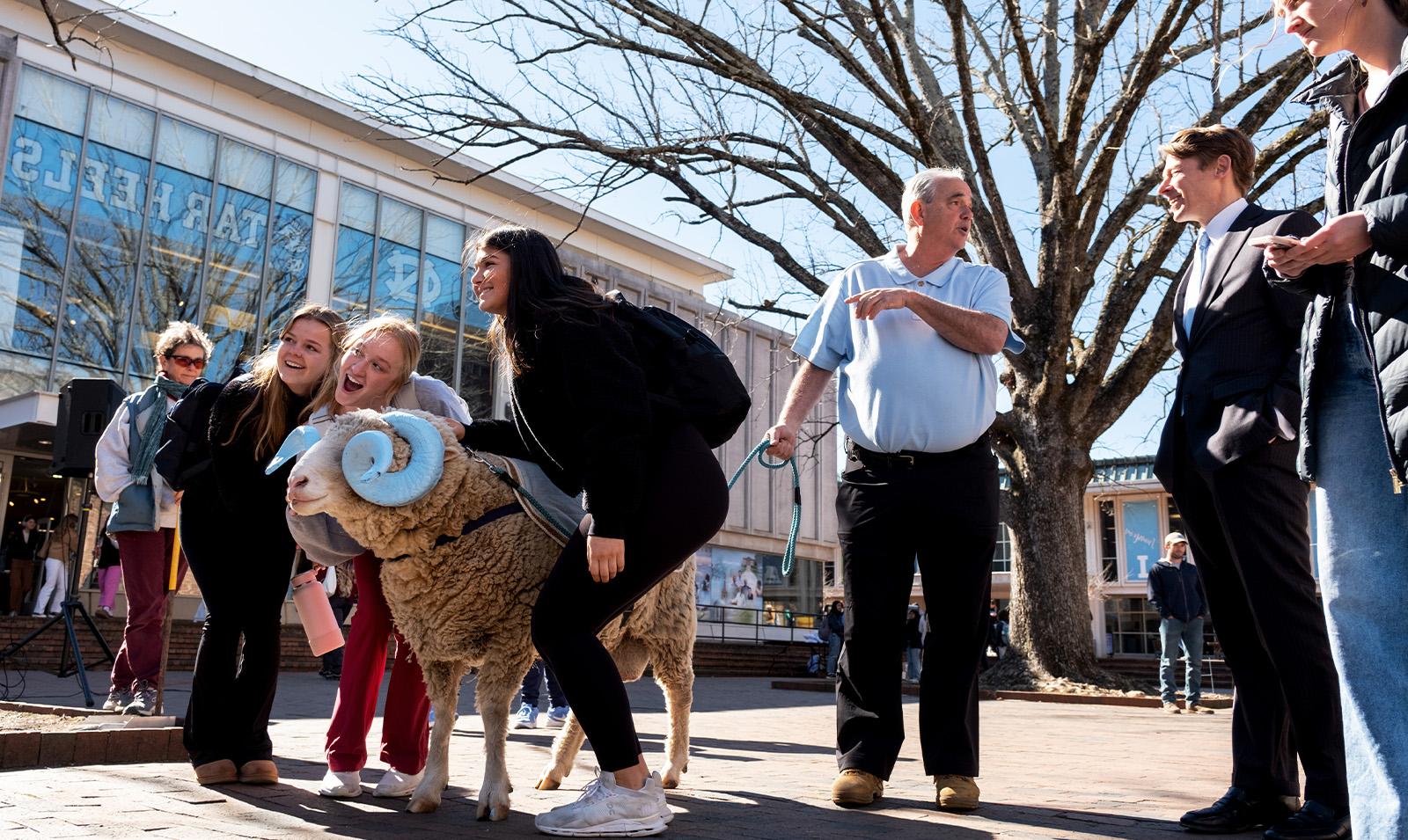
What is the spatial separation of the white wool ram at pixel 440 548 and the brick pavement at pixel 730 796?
1.09 feet

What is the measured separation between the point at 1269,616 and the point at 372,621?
3102 mm

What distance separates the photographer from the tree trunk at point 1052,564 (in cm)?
1374

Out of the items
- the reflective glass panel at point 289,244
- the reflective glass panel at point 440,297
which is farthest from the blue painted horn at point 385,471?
the reflective glass panel at point 440,297

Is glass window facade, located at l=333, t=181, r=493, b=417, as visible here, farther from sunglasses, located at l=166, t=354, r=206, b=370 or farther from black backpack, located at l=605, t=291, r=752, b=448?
black backpack, located at l=605, t=291, r=752, b=448

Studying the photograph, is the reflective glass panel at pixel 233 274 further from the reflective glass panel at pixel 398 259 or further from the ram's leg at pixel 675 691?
the ram's leg at pixel 675 691

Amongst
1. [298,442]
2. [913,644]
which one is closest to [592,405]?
[298,442]

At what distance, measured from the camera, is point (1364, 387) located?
8.11ft

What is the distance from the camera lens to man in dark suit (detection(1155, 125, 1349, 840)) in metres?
3.44

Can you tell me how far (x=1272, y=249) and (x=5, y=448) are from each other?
78.0 feet

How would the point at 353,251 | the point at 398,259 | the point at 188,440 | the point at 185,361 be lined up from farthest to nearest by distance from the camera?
the point at 398,259 → the point at 353,251 → the point at 185,361 → the point at 188,440

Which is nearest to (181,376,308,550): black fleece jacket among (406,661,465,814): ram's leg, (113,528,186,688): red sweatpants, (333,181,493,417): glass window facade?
(406,661,465,814): ram's leg

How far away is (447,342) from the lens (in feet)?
96.0

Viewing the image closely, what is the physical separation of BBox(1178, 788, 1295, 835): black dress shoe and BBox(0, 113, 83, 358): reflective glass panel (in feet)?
73.5

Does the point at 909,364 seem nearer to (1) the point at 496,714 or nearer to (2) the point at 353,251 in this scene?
(1) the point at 496,714
